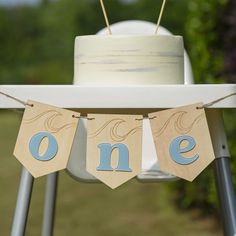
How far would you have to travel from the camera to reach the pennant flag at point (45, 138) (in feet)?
4.32

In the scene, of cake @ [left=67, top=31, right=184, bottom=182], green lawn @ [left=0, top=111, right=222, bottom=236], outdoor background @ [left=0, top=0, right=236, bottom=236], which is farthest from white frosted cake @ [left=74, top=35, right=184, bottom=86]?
green lawn @ [left=0, top=111, right=222, bottom=236]

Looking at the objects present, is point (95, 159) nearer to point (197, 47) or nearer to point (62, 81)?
point (197, 47)

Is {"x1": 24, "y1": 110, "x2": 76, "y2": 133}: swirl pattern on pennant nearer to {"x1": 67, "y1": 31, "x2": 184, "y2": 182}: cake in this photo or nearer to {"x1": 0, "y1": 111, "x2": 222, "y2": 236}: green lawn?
{"x1": 67, "y1": 31, "x2": 184, "y2": 182}: cake

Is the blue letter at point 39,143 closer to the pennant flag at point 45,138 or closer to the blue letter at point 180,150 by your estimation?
the pennant flag at point 45,138

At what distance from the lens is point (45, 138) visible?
1.32 metres

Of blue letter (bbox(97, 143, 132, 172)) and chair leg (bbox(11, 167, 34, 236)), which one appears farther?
chair leg (bbox(11, 167, 34, 236))

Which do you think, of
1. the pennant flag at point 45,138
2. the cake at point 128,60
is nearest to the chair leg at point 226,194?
the cake at point 128,60

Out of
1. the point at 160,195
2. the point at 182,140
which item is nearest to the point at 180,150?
the point at 182,140

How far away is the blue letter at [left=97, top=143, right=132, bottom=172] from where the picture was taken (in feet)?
4.28

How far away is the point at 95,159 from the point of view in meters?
1.31

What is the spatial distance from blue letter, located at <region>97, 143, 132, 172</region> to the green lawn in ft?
6.60

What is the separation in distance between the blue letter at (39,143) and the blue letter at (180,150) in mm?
198

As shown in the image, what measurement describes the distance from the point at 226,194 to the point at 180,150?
0.78 ft

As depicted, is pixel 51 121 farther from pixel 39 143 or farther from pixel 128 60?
pixel 128 60
